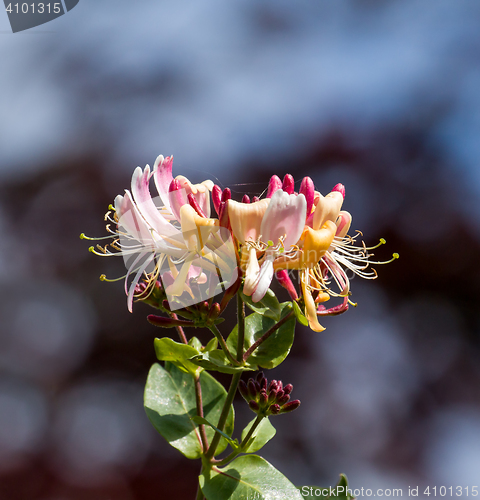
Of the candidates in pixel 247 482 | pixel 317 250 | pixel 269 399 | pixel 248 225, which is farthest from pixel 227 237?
pixel 247 482

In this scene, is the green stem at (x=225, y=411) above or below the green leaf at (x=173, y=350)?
A: below

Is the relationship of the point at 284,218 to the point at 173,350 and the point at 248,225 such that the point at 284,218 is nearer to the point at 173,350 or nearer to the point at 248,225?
the point at 248,225

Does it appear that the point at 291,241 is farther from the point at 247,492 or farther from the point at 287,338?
the point at 247,492

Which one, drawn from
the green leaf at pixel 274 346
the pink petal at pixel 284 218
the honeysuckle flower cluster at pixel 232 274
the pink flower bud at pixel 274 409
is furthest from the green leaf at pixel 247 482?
the pink petal at pixel 284 218

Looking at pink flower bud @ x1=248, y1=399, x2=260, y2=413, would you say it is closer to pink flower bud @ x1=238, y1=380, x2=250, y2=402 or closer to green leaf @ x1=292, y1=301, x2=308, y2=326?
pink flower bud @ x1=238, y1=380, x2=250, y2=402

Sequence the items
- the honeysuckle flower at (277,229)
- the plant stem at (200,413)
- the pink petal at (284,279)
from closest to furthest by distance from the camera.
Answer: the honeysuckle flower at (277,229) < the pink petal at (284,279) < the plant stem at (200,413)

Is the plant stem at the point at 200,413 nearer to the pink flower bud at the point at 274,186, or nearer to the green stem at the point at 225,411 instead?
the green stem at the point at 225,411

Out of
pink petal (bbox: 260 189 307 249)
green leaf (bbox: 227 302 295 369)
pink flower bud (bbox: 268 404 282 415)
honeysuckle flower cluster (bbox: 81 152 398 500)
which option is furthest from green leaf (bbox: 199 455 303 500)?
pink petal (bbox: 260 189 307 249)

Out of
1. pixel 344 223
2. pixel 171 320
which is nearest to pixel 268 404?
pixel 171 320
